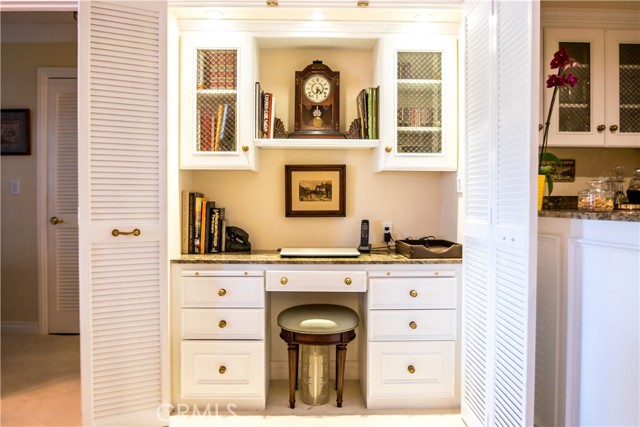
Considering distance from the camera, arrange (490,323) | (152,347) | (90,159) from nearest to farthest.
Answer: (490,323), (90,159), (152,347)

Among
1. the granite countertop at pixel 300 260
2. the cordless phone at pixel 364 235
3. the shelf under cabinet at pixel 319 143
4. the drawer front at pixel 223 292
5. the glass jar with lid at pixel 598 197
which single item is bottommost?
the drawer front at pixel 223 292

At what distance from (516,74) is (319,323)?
1.55 meters

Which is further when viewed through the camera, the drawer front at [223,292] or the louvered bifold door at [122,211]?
the drawer front at [223,292]

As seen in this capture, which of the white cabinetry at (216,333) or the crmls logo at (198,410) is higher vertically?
the white cabinetry at (216,333)

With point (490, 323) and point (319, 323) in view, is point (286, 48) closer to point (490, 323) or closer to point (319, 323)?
point (319, 323)

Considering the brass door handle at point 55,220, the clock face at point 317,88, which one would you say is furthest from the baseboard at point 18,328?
the clock face at point 317,88

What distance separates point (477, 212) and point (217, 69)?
1.73m

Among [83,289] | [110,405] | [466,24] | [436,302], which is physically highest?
[466,24]

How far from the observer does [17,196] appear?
3.30m

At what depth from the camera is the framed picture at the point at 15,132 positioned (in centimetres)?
326

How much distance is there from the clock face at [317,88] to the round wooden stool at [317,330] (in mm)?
1382

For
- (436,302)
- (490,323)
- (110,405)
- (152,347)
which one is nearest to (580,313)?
(490,323)

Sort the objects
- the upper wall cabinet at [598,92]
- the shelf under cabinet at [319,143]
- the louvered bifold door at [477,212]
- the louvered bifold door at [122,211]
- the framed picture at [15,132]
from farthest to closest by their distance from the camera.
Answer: the framed picture at [15,132], the upper wall cabinet at [598,92], the shelf under cabinet at [319,143], the louvered bifold door at [122,211], the louvered bifold door at [477,212]

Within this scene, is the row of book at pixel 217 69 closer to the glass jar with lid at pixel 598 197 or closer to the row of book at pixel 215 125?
the row of book at pixel 215 125
